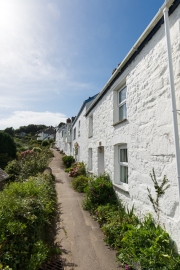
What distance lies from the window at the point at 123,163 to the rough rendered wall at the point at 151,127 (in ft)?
1.39

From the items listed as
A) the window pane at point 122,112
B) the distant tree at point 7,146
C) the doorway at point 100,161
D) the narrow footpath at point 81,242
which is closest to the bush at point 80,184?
the doorway at point 100,161

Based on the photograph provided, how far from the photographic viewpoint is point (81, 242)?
168 inches

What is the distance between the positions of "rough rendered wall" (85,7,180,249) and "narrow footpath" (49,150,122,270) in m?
1.35

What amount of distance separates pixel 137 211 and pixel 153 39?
4.68 meters

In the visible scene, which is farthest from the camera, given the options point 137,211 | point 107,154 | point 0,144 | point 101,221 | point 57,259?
point 0,144

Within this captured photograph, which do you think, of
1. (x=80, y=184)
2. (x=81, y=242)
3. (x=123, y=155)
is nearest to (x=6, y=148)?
(x=80, y=184)

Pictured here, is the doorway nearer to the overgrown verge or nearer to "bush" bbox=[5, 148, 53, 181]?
the overgrown verge

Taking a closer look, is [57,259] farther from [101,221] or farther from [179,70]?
[179,70]

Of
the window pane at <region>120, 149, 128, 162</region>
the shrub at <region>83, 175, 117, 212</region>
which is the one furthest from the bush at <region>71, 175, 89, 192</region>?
the window pane at <region>120, 149, 128, 162</region>

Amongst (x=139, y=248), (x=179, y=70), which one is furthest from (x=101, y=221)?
(x=179, y=70)

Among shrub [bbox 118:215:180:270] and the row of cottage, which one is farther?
the row of cottage

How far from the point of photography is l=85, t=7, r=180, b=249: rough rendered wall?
10.4 feet

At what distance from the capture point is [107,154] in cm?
702

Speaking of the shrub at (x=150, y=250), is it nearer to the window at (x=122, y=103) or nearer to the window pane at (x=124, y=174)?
the window pane at (x=124, y=174)
